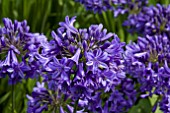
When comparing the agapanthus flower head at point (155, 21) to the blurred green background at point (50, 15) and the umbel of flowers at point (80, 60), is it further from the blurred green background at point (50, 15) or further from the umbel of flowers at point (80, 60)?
the umbel of flowers at point (80, 60)

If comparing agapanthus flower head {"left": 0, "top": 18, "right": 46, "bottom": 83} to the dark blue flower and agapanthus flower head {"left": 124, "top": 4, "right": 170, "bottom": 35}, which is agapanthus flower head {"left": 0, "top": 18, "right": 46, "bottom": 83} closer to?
the dark blue flower

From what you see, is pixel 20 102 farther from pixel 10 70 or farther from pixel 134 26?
pixel 134 26

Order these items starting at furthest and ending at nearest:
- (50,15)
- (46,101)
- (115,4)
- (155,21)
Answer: (50,15) → (115,4) → (155,21) → (46,101)

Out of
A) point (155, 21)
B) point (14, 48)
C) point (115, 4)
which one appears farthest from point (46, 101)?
point (115, 4)

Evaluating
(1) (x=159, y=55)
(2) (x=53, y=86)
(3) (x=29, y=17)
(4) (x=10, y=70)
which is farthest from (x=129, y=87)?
(3) (x=29, y=17)

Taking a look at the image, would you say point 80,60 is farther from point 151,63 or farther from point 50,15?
point 50,15
